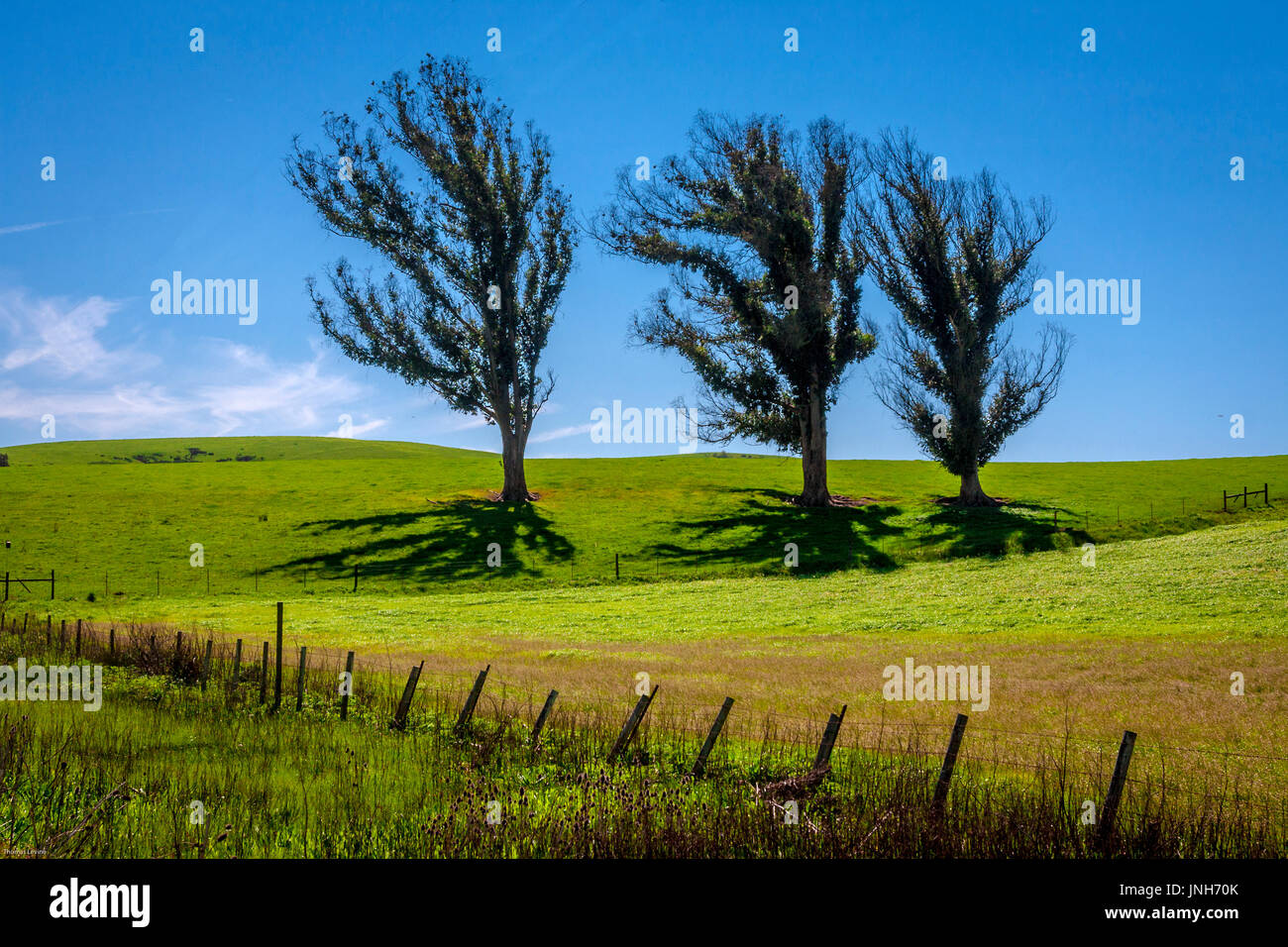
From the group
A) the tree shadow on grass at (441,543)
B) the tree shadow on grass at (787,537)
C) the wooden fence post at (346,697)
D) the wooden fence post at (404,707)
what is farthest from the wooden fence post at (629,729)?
the tree shadow on grass at (441,543)

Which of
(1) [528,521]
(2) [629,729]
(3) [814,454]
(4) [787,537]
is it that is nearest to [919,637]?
(2) [629,729]

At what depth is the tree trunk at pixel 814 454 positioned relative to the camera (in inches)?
2135

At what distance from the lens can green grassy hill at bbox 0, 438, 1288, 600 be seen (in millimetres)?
43438

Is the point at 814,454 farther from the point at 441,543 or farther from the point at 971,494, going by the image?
the point at 441,543

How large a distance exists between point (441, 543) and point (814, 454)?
992 inches

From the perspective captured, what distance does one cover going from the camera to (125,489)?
68188mm

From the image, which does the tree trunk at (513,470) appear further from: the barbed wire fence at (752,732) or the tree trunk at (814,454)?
the barbed wire fence at (752,732)

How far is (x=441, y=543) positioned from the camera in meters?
49.3

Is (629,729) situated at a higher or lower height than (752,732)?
higher

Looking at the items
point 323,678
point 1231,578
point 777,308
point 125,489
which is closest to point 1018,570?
point 1231,578

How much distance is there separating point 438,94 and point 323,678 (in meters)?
45.4

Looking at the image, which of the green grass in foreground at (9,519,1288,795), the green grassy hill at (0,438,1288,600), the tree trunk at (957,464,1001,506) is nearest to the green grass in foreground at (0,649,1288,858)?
the green grass in foreground at (9,519,1288,795)

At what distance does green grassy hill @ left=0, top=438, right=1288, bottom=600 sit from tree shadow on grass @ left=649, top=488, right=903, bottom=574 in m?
0.17
